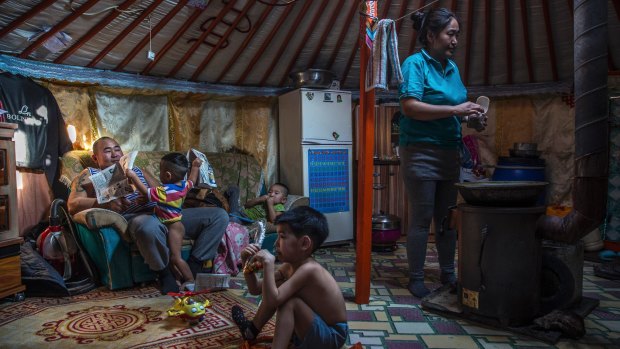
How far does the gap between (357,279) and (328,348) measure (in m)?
0.88

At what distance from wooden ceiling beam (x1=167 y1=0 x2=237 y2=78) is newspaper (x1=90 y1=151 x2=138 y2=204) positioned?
4.12 feet

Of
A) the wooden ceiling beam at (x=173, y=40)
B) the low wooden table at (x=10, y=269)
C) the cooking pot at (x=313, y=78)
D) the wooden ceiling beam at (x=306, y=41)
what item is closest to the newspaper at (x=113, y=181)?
the low wooden table at (x=10, y=269)

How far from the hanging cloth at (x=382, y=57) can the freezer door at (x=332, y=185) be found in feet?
5.36

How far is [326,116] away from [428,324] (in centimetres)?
234

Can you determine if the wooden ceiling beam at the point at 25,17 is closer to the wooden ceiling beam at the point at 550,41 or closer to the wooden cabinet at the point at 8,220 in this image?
the wooden cabinet at the point at 8,220

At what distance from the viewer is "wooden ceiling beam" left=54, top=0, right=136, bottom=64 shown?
279 centimetres

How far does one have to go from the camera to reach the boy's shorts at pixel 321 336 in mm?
1319

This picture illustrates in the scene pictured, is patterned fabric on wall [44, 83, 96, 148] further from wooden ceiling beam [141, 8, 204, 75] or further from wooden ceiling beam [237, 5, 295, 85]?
wooden ceiling beam [237, 5, 295, 85]

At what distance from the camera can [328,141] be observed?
3.84 metres

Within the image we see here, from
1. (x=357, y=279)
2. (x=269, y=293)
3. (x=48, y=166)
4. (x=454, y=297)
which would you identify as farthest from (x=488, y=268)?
(x=48, y=166)

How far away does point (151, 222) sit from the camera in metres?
2.37

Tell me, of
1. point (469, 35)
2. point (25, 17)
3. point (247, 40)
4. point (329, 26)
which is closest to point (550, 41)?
point (469, 35)

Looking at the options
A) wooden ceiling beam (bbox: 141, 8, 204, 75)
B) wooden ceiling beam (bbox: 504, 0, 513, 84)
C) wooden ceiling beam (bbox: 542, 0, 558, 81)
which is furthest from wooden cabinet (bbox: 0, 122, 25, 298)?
wooden ceiling beam (bbox: 542, 0, 558, 81)

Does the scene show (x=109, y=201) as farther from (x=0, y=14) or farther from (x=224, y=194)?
(x=0, y=14)
